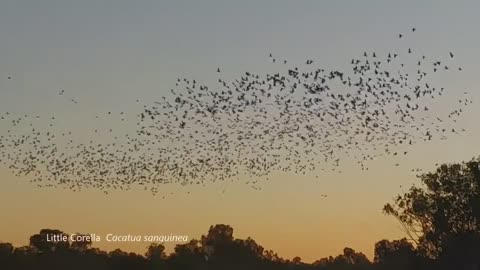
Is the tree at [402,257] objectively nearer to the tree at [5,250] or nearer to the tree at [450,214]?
the tree at [450,214]

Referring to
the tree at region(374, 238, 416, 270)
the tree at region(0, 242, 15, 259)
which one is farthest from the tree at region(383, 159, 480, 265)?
the tree at region(0, 242, 15, 259)

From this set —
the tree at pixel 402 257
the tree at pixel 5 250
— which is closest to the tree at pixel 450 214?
the tree at pixel 402 257

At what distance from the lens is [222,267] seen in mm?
136625

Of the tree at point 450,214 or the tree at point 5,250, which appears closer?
the tree at point 450,214

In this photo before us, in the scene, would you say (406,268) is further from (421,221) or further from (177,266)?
(177,266)

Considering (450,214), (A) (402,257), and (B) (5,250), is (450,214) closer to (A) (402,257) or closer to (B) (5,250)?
(A) (402,257)

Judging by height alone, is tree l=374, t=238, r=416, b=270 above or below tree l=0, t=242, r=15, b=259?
below

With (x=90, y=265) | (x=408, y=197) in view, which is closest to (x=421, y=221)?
(x=408, y=197)

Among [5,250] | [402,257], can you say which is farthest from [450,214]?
[5,250]

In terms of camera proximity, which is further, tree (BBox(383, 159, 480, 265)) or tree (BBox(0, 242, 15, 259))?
tree (BBox(0, 242, 15, 259))

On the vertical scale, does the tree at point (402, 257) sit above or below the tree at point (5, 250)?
below

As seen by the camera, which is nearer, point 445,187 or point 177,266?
point 445,187

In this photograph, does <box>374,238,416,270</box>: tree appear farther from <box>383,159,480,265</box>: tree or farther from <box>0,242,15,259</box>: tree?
<box>0,242,15,259</box>: tree

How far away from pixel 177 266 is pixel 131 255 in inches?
246
